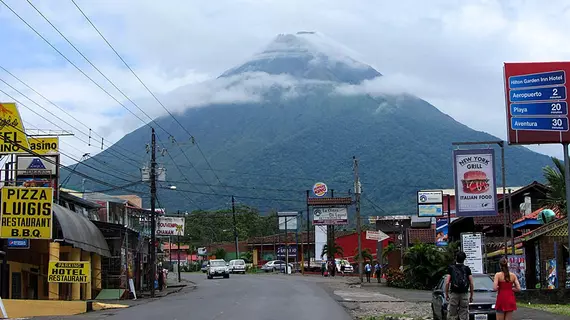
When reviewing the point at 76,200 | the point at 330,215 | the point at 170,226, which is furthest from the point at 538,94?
the point at 330,215

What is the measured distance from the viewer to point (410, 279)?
45.0 m

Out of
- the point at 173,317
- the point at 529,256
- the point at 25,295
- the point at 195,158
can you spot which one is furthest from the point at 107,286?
the point at 195,158

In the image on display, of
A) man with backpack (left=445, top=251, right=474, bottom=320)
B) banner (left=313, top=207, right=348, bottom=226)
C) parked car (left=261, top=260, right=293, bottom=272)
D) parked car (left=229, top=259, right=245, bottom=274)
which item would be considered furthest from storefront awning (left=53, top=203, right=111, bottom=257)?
parked car (left=261, top=260, right=293, bottom=272)

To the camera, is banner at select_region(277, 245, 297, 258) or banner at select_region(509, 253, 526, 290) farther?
banner at select_region(277, 245, 297, 258)

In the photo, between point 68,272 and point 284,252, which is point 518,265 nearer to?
point 68,272

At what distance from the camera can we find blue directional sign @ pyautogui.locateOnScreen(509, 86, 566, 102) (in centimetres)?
2150

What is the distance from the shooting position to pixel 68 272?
29047 mm

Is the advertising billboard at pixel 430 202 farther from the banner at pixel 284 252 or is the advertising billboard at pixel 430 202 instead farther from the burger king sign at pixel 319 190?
the burger king sign at pixel 319 190

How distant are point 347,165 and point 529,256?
155 metres

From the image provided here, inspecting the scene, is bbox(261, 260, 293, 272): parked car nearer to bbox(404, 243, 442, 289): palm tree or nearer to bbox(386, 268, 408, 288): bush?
bbox(386, 268, 408, 288): bush

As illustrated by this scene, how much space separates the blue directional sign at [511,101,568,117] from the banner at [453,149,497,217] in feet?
26.6

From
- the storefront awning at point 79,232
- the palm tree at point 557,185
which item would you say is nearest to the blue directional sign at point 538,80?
the palm tree at point 557,185

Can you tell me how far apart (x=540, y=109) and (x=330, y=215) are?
61.1 metres

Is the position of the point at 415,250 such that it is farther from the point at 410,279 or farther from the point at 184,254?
the point at 184,254
